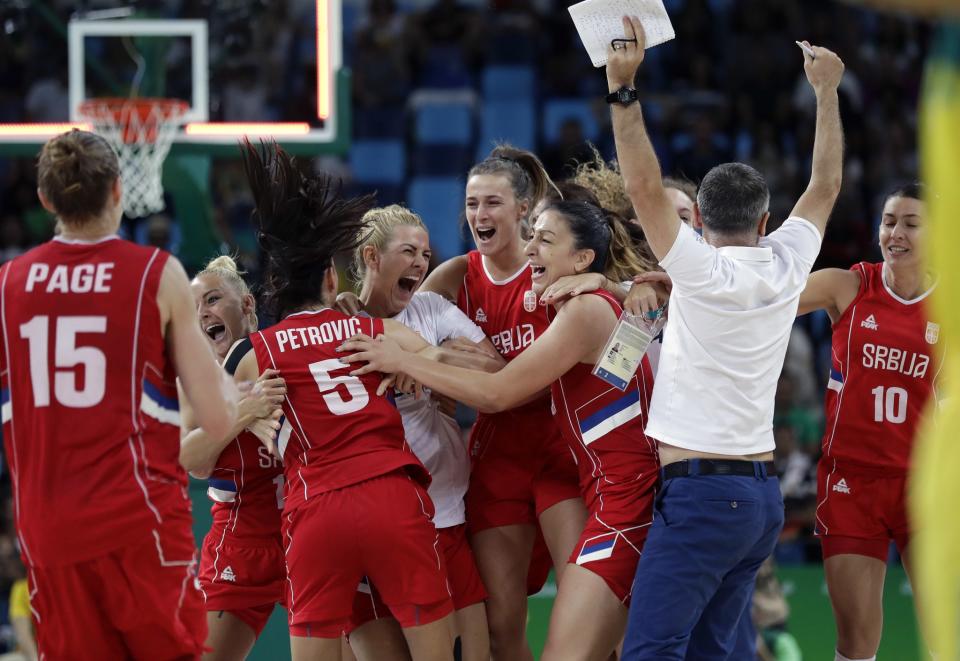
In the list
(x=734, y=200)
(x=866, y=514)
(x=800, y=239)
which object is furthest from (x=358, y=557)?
(x=866, y=514)

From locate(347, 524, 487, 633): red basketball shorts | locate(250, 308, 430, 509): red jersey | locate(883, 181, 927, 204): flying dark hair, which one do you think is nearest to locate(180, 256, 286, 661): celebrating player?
locate(347, 524, 487, 633): red basketball shorts

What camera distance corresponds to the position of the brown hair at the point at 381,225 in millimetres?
5707

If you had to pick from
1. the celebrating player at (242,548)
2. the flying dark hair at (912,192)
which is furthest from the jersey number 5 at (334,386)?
the flying dark hair at (912,192)

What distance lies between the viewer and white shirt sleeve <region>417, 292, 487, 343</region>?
5.61m

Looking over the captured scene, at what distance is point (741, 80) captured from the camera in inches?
590

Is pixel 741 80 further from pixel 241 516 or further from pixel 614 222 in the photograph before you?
pixel 241 516

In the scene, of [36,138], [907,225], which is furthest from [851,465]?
[36,138]

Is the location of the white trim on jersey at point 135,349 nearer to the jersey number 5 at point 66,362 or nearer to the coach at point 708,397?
the jersey number 5 at point 66,362

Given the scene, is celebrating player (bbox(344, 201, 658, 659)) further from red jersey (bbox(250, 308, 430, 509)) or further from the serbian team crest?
the serbian team crest

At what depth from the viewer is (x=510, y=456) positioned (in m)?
5.63

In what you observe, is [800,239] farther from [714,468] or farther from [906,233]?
[906,233]

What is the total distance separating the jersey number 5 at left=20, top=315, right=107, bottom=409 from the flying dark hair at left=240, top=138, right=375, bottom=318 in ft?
3.82

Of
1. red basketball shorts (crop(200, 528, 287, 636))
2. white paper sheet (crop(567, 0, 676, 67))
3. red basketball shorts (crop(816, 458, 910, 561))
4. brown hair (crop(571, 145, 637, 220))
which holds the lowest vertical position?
red basketball shorts (crop(200, 528, 287, 636))

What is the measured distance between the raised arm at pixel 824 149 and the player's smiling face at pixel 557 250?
894 mm
